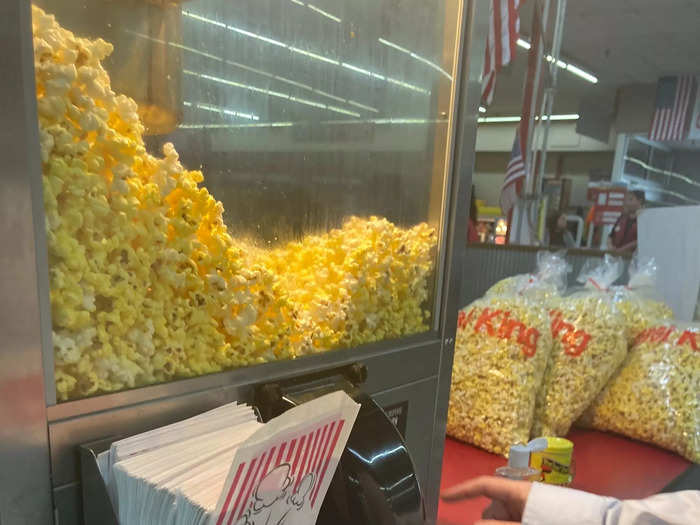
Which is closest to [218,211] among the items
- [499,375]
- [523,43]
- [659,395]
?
[499,375]

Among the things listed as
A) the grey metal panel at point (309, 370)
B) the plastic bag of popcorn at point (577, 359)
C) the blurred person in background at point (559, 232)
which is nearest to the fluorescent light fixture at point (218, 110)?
the grey metal panel at point (309, 370)

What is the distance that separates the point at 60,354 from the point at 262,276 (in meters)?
0.19

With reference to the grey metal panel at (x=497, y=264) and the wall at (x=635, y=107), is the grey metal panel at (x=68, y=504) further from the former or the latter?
the wall at (x=635, y=107)

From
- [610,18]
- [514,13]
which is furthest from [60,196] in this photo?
[610,18]

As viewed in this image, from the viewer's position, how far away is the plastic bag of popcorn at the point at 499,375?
1.10m

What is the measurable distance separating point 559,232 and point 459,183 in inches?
221

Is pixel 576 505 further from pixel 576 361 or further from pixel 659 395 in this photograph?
pixel 659 395

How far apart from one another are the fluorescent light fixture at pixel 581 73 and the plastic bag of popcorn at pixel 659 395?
560 cm

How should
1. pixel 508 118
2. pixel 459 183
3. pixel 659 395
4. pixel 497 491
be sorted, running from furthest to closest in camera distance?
1. pixel 508 118
2. pixel 659 395
3. pixel 497 491
4. pixel 459 183

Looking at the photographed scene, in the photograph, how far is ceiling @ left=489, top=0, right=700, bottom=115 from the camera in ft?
14.3

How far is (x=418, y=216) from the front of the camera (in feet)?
2.38

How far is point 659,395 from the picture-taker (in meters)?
1.24

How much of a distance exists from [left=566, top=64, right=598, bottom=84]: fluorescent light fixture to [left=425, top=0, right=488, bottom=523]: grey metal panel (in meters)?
6.18

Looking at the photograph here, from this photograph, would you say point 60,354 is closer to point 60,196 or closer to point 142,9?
point 60,196
